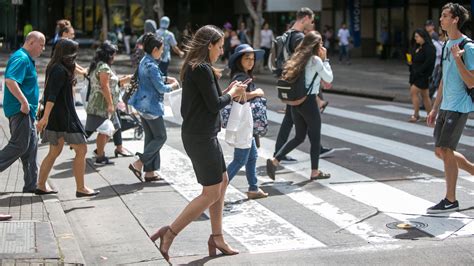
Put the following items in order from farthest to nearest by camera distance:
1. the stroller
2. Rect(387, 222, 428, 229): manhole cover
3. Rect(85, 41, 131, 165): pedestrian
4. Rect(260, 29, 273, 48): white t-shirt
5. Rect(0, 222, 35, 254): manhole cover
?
Rect(260, 29, 273, 48): white t-shirt → the stroller → Rect(85, 41, 131, 165): pedestrian → Rect(387, 222, 428, 229): manhole cover → Rect(0, 222, 35, 254): manhole cover

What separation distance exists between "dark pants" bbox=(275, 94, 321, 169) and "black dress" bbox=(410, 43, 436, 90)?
5783 millimetres

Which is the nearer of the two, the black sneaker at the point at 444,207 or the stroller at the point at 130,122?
the black sneaker at the point at 444,207

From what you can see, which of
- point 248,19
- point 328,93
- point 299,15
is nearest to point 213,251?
point 299,15

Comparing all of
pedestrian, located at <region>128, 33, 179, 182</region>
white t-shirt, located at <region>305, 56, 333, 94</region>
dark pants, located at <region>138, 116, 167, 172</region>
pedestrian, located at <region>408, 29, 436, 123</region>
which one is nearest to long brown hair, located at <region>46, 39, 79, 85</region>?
pedestrian, located at <region>128, 33, 179, 182</region>

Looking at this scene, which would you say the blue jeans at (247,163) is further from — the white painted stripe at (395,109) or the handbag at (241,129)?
the white painted stripe at (395,109)

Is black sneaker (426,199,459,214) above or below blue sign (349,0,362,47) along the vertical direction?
below

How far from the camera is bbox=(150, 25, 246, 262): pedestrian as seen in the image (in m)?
6.68

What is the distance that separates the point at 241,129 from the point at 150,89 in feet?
6.31

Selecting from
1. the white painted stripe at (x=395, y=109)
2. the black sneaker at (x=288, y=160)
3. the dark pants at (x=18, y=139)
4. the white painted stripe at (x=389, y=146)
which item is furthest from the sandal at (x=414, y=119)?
the dark pants at (x=18, y=139)

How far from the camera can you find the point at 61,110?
29.3ft

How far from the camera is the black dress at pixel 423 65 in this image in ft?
50.8

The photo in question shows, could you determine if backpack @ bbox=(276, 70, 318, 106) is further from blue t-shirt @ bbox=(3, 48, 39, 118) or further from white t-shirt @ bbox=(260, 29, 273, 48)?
white t-shirt @ bbox=(260, 29, 273, 48)

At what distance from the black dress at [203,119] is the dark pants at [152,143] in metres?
3.31

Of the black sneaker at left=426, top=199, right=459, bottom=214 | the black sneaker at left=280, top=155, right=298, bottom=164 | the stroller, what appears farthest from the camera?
the stroller
